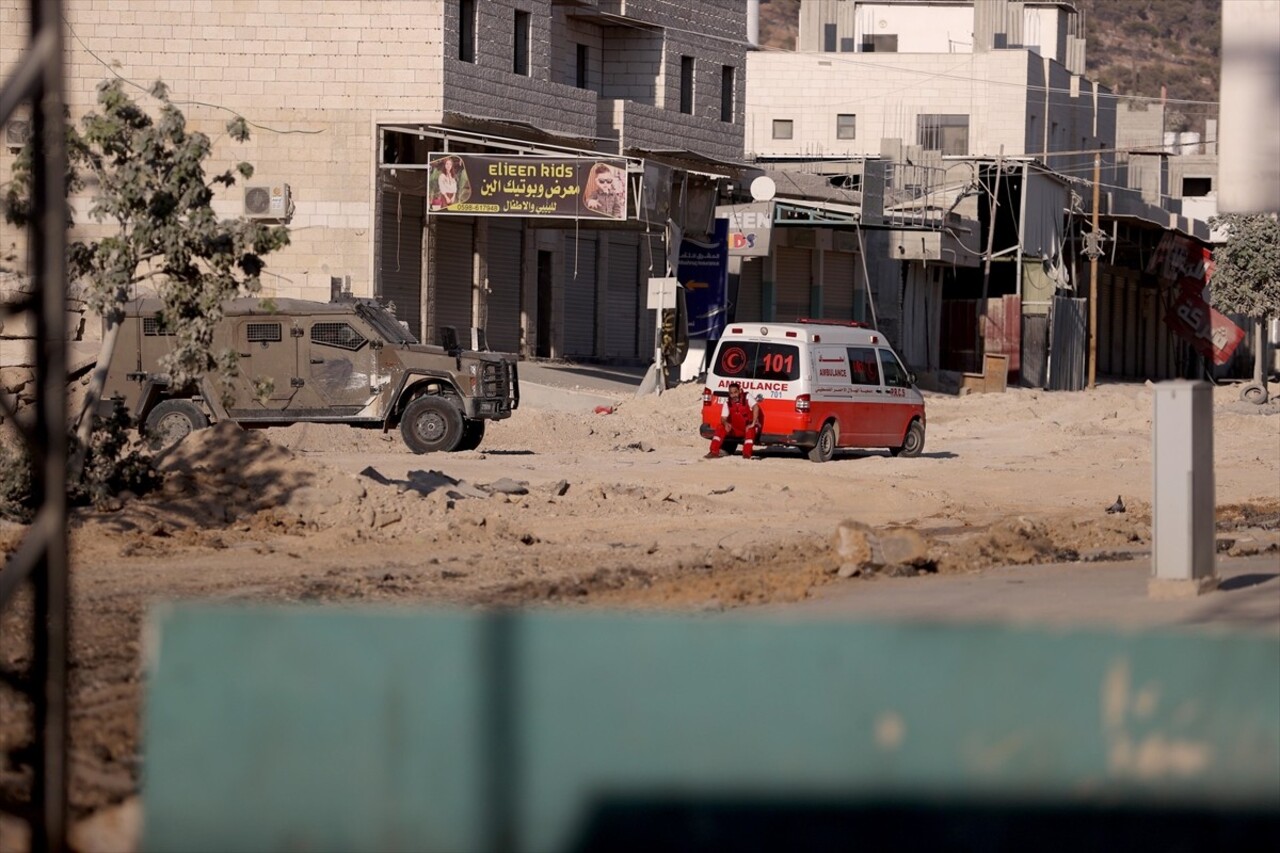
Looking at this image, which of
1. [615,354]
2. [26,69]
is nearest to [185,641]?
[26,69]

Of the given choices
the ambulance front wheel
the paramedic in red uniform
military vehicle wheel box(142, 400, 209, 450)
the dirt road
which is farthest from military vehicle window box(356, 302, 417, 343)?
the ambulance front wheel

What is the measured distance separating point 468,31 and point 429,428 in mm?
14767

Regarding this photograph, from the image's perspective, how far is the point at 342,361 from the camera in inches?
860

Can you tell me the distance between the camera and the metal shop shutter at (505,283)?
125 ft

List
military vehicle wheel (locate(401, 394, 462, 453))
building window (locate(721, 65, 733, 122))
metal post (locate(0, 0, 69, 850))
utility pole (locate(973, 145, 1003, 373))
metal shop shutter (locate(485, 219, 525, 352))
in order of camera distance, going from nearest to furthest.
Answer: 1. metal post (locate(0, 0, 69, 850))
2. military vehicle wheel (locate(401, 394, 462, 453))
3. metal shop shutter (locate(485, 219, 525, 352))
4. building window (locate(721, 65, 733, 122))
5. utility pole (locate(973, 145, 1003, 373))

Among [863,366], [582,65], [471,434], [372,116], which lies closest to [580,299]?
[582,65]

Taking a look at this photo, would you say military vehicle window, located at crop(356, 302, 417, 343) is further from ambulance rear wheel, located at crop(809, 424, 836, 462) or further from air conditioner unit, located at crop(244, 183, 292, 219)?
air conditioner unit, located at crop(244, 183, 292, 219)

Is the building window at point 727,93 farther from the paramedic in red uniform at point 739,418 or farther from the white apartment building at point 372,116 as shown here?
the paramedic in red uniform at point 739,418

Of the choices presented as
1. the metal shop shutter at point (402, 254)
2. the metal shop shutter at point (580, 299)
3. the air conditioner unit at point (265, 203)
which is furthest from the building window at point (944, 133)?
the air conditioner unit at point (265, 203)

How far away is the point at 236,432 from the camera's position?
1698 cm

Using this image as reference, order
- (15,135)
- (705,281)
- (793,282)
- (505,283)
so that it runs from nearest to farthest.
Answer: (15,135) < (505,283) < (705,281) < (793,282)

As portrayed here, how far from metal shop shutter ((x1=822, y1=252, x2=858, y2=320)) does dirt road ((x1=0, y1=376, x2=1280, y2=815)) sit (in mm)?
24404

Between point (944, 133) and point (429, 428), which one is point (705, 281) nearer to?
point (429, 428)

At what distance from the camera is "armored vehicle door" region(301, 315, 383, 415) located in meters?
21.8
